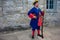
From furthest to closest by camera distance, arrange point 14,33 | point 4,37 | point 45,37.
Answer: point 14,33 < point 4,37 < point 45,37

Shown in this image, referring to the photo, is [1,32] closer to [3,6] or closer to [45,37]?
[3,6]

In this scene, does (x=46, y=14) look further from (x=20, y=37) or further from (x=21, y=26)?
(x=20, y=37)

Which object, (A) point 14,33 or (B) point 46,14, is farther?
(B) point 46,14

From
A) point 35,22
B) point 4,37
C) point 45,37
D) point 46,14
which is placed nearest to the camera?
point 35,22

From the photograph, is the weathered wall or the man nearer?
the man

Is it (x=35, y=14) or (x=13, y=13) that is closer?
(x=35, y=14)

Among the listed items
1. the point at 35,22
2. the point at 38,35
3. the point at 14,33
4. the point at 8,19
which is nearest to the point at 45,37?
the point at 38,35

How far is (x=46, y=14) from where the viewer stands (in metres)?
10.5

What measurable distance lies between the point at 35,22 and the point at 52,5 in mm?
2903

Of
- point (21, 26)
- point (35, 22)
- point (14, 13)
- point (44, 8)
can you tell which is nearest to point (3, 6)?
point (14, 13)

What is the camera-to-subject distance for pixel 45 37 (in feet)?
28.2

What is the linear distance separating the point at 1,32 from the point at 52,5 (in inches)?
109

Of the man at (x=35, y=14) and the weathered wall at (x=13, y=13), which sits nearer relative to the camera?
the man at (x=35, y=14)

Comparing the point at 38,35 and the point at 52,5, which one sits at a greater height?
the point at 52,5
